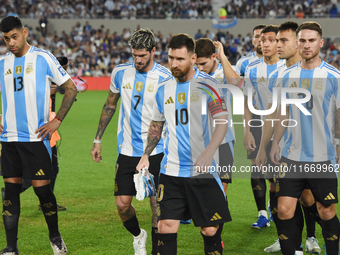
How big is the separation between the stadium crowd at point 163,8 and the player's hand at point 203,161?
31.2m

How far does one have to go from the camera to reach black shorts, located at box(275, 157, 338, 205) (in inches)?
167

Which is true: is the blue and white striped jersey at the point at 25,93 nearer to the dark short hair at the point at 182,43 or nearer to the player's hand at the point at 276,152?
the dark short hair at the point at 182,43

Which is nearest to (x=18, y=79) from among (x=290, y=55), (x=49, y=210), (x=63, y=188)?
(x=49, y=210)

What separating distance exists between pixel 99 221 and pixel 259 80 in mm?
2712

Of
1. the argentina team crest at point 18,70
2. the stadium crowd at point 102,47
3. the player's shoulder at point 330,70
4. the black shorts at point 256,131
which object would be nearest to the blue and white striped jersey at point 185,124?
Result: the player's shoulder at point 330,70

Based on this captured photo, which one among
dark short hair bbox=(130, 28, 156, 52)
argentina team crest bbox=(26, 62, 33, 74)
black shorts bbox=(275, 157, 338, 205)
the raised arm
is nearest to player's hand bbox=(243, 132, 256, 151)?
the raised arm

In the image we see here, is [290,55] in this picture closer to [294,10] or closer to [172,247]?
[172,247]

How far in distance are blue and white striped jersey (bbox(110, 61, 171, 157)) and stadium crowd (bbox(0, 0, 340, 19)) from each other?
29998 millimetres

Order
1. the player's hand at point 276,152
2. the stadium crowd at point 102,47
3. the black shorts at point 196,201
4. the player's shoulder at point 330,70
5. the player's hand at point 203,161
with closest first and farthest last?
the player's hand at point 203,161 < the black shorts at point 196,201 < the player's shoulder at point 330,70 < the player's hand at point 276,152 < the stadium crowd at point 102,47

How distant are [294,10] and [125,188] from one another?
3138cm

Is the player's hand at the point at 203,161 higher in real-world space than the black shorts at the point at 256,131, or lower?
higher

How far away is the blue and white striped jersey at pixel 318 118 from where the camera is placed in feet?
13.9

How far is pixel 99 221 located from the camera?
20.7ft

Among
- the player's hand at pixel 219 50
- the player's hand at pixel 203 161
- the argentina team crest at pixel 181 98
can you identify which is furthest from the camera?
the player's hand at pixel 219 50
